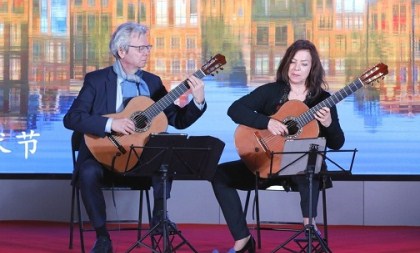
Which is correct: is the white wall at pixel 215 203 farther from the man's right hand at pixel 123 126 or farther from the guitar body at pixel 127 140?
the man's right hand at pixel 123 126

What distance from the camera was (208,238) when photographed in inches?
245

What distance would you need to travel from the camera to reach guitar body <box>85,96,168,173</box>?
5.21m

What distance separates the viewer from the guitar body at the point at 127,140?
521cm

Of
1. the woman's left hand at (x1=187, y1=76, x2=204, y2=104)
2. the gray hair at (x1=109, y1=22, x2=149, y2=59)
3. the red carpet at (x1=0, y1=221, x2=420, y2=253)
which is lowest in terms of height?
the red carpet at (x1=0, y1=221, x2=420, y2=253)

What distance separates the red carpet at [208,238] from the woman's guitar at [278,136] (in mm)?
631

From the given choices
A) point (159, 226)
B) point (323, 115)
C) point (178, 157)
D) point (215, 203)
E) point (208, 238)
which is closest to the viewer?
point (178, 157)

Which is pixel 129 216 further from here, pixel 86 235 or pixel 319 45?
pixel 319 45

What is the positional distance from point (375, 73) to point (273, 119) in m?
0.59

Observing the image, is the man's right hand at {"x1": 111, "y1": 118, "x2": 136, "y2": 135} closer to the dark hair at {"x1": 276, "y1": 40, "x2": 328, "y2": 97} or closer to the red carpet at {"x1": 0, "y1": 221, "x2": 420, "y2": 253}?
the red carpet at {"x1": 0, "y1": 221, "x2": 420, "y2": 253}

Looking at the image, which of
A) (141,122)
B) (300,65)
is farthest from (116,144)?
(300,65)

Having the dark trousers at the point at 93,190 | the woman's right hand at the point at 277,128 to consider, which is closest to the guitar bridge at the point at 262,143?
the woman's right hand at the point at 277,128

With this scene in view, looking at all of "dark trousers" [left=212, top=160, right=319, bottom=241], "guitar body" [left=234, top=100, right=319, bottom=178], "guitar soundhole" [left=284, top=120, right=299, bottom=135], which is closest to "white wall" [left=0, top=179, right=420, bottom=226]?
"dark trousers" [left=212, top=160, right=319, bottom=241]

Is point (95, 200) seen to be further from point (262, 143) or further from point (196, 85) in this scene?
point (262, 143)

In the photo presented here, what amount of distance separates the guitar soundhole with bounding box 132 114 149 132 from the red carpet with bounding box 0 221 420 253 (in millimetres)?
795
